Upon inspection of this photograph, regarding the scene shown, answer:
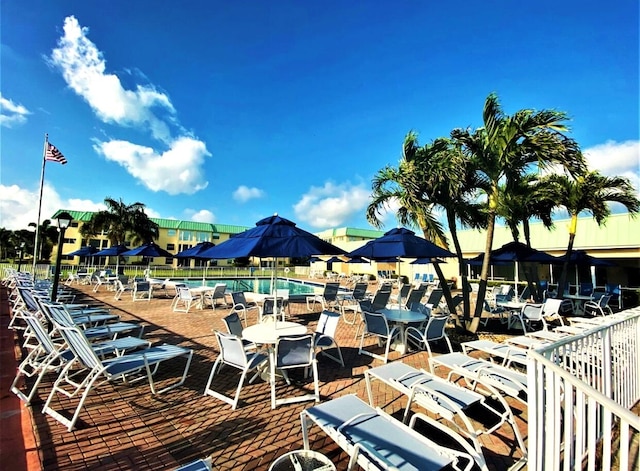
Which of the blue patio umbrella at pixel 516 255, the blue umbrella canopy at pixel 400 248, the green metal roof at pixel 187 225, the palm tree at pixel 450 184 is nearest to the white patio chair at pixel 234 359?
the blue umbrella canopy at pixel 400 248

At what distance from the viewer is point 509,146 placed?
260 inches

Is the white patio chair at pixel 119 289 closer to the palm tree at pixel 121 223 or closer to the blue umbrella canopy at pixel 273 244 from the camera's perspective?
the blue umbrella canopy at pixel 273 244

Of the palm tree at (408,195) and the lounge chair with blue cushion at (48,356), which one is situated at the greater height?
the palm tree at (408,195)

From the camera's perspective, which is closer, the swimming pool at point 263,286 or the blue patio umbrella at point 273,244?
the blue patio umbrella at point 273,244

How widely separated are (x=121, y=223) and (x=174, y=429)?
1213 inches

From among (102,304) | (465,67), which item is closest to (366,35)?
(465,67)

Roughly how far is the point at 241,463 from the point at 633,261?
23.8 metres

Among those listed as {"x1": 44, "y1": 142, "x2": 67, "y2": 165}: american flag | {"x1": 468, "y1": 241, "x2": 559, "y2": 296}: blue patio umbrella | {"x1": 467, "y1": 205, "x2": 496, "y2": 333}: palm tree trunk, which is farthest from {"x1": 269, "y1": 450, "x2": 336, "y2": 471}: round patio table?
{"x1": 44, "y1": 142, "x2": 67, "y2": 165}: american flag

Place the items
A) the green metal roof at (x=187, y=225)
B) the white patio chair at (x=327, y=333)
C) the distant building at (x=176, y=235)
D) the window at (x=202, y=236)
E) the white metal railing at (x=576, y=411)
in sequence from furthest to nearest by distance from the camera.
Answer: the window at (x=202, y=236), the green metal roof at (x=187, y=225), the distant building at (x=176, y=235), the white patio chair at (x=327, y=333), the white metal railing at (x=576, y=411)

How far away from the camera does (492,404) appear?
3.72 meters

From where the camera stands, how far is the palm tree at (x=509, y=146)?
6.37 meters

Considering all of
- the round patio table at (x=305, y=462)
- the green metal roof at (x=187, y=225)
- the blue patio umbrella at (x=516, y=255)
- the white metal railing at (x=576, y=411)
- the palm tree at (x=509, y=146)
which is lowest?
the round patio table at (x=305, y=462)

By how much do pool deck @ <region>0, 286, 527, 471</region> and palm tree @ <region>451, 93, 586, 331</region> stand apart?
182 inches

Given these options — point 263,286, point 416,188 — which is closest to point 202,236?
point 263,286
